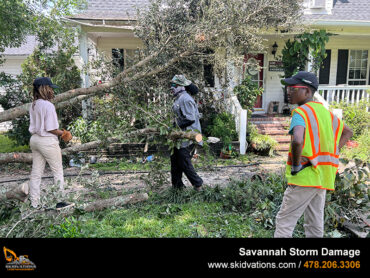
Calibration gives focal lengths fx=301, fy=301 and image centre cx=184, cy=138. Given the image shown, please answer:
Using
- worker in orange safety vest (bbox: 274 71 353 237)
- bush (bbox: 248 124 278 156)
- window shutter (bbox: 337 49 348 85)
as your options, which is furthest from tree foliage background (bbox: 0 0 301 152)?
window shutter (bbox: 337 49 348 85)

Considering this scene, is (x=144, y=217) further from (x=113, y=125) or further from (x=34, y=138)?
(x=113, y=125)

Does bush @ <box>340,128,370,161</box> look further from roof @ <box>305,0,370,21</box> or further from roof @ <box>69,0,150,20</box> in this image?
roof @ <box>69,0,150,20</box>

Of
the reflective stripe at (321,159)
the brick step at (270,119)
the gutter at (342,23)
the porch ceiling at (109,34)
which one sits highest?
the gutter at (342,23)

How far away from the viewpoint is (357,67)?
13500 mm

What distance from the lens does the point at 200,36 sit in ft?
23.1

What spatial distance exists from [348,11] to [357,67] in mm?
2747

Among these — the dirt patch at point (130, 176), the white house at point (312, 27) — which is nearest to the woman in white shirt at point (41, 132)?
the dirt patch at point (130, 176)

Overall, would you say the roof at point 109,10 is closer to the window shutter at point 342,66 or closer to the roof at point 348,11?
the roof at point 348,11

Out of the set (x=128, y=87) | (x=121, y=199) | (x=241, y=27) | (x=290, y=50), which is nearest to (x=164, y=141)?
(x=121, y=199)

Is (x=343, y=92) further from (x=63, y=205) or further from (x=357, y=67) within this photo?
(x=63, y=205)
